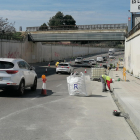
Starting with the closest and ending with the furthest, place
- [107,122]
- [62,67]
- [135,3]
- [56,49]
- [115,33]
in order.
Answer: [107,122], [62,67], [135,3], [115,33], [56,49]

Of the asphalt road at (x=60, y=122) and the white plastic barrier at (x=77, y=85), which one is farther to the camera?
the white plastic barrier at (x=77, y=85)

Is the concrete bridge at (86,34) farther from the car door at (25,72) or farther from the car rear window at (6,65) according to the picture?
the car rear window at (6,65)

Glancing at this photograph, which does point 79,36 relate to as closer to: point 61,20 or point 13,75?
point 13,75

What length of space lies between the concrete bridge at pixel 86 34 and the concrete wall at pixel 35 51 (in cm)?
393

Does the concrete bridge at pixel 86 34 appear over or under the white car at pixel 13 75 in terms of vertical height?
over

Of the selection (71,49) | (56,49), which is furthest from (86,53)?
(56,49)

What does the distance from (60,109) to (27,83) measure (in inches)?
174

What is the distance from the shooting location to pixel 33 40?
58562 mm

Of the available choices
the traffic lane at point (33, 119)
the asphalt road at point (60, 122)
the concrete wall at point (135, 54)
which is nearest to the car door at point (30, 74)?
the traffic lane at point (33, 119)

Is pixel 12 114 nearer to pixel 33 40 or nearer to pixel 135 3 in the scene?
pixel 135 3

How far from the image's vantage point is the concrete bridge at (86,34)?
51.2 metres

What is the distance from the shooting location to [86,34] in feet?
174

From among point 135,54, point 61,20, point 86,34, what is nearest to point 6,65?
point 135,54

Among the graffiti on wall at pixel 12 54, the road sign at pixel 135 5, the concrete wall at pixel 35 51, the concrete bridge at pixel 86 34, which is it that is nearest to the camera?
the road sign at pixel 135 5
